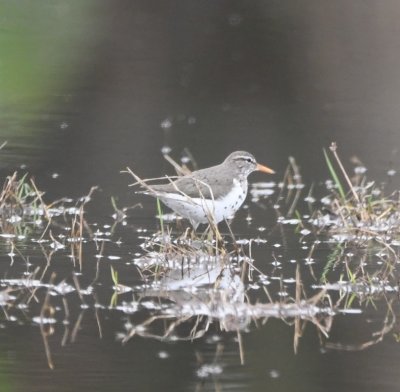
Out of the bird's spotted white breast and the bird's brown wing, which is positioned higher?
the bird's brown wing

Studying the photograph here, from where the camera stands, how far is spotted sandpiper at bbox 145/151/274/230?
7277 millimetres

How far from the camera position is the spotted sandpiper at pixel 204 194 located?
7.28m

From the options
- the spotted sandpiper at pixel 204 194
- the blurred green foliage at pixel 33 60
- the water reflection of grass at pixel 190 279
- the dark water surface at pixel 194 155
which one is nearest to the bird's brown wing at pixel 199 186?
the spotted sandpiper at pixel 204 194

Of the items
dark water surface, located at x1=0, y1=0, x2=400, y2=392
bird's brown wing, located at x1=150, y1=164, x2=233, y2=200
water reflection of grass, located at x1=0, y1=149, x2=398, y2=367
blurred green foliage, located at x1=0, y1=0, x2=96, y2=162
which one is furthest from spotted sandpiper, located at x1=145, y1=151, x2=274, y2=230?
blurred green foliage, located at x1=0, y1=0, x2=96, y2=162

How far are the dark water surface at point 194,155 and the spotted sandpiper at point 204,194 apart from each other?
1.06 ft

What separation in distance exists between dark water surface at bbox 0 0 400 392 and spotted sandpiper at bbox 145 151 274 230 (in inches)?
12.7

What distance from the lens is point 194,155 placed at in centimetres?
1030

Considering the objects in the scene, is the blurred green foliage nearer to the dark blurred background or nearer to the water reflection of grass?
the dark blurred background

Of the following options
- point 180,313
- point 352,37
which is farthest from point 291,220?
point 352,37

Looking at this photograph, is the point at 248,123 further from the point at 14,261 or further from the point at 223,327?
the point at 223,327

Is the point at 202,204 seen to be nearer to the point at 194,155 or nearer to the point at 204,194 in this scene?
the point at 204,194

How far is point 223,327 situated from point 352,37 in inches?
407

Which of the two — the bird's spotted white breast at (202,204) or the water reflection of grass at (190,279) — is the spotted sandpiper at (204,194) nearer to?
the bird's spotted white breast at (202,204)

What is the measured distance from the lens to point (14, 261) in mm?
6789
